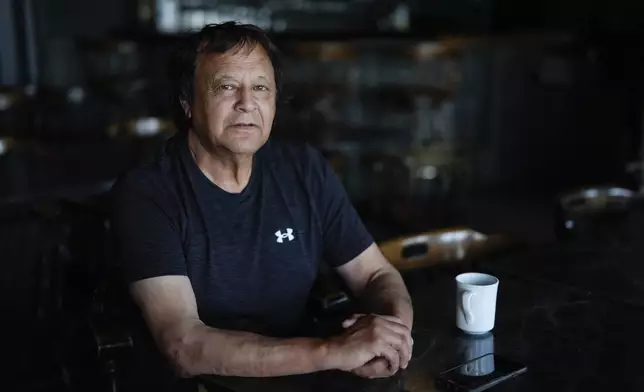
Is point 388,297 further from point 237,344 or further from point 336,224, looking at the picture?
point 237,344

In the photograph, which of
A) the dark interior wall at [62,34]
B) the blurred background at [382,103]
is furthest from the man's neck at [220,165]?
the dark interior wall at [62,34]

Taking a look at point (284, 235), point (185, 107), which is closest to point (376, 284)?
point (284, 235)

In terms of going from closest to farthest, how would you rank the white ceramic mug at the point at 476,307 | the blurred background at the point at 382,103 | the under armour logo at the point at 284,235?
the white ceramic mug at the point at 476,307 → the under armour logo at the point at 284,235 → the blurred background at the point at 382,103

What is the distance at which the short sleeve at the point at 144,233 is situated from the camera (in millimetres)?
1646

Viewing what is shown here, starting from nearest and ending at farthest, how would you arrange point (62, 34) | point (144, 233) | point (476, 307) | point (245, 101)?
point (476, 307), point (144, 233), point (245, 101), point (62, 34)

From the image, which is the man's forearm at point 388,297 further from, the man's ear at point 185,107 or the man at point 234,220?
the man's ear at point 185,107

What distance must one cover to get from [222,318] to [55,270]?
0.98 m

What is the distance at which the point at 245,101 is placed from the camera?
5.87 feet

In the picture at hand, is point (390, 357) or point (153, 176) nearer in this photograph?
point (390, 357)

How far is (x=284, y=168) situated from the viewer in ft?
6.38

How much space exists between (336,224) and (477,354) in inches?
23.0

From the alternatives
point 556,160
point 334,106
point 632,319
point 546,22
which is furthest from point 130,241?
point 546,22

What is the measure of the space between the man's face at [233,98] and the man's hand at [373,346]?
521 mm

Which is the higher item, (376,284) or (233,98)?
(233,98)
